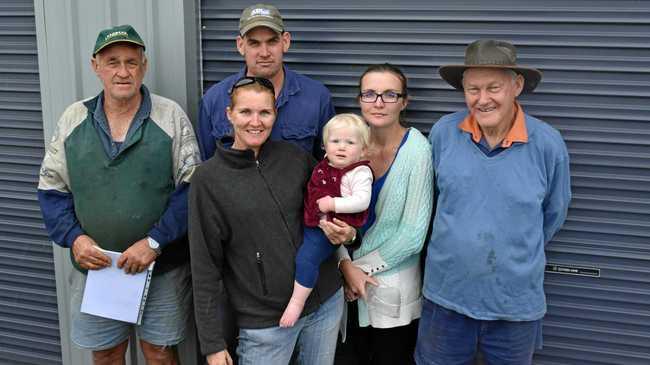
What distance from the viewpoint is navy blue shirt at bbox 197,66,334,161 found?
9.50ft

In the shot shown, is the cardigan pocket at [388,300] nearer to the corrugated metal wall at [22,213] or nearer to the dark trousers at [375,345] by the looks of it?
the dark trousers at [375,345]

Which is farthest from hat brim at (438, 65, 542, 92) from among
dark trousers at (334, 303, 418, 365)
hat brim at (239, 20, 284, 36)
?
dark trousers at (334, 303, 418, 365)

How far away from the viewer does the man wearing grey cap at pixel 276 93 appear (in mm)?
2852

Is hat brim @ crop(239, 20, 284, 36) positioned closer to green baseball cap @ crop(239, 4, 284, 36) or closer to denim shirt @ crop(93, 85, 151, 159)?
green baseball cap @ crop(239, 4, 284, 36)

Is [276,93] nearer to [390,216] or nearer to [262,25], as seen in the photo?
[262,25]

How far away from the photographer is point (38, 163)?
12.2ft

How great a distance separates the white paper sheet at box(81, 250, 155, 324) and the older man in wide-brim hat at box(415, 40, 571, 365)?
1.35 m

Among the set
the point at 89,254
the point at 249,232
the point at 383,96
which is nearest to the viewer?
the point at 249,232

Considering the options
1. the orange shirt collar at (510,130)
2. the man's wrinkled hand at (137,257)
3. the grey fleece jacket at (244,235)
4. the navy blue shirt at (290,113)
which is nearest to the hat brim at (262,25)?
the navy blue shirt at (290,113)

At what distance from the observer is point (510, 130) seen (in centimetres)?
247

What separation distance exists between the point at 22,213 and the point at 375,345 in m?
2.39

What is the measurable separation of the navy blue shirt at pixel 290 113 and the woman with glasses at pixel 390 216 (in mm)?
317

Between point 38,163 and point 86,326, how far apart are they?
1.32 metres

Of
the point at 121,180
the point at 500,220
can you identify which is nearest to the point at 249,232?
the point at 121,180
